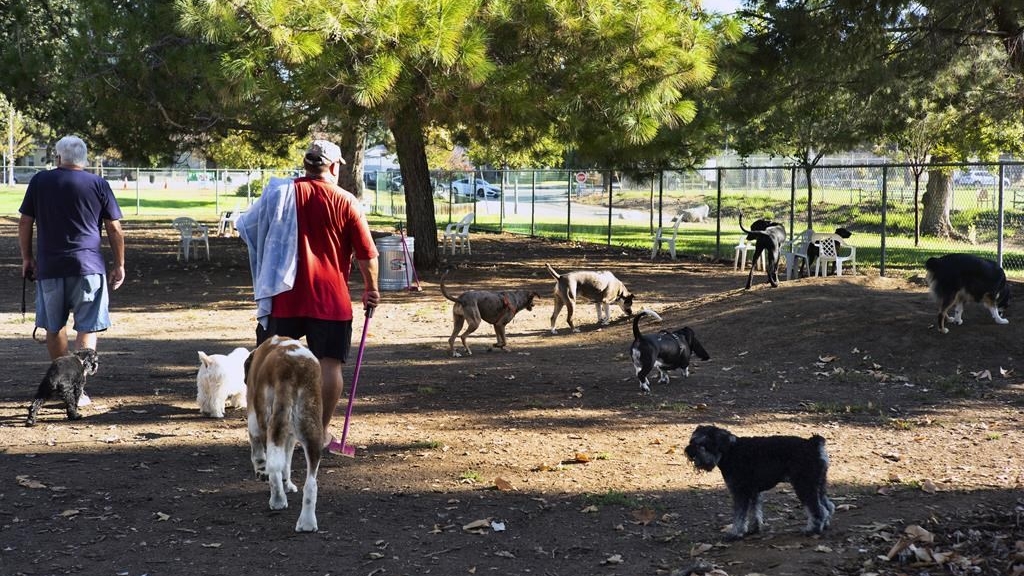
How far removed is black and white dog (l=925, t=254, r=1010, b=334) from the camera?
1070 cm

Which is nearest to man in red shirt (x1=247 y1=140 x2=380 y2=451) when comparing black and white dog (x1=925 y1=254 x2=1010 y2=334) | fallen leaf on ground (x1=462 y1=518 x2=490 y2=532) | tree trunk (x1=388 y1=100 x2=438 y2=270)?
fallen leaf on ground (x1=462 y1=518 x2=490 y2=532)

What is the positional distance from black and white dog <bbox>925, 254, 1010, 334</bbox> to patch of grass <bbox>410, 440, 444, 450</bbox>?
19.1 feet

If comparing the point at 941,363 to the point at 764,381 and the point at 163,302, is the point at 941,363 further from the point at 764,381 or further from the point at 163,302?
the point at 163,302

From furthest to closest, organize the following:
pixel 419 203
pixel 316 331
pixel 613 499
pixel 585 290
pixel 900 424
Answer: pixel 419 203
pixel 585 290
pixel 900 424
pixel 316 331
pixel 613 499

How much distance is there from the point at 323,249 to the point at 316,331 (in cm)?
49

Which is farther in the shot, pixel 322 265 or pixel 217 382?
pixel 217 382

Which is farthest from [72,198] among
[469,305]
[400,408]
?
[469,305]

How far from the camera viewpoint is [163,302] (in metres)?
16.2

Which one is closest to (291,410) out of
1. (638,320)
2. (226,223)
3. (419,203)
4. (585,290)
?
(638,320)

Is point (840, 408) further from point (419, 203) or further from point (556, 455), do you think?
point (419, 203)

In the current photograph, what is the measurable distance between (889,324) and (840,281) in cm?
278

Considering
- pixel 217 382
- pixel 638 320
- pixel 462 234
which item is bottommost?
pixel 217 382

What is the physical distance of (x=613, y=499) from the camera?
6.16 m

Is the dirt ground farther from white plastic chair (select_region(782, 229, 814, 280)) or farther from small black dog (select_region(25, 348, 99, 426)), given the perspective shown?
white plastic chair (select_region(782, 229, 814, 280))
